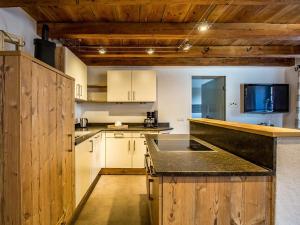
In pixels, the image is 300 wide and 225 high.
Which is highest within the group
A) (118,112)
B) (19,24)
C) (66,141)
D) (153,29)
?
(153,29)

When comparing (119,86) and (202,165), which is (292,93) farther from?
(202,165)

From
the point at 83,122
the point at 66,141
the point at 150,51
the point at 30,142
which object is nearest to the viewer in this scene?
the point at 30,142

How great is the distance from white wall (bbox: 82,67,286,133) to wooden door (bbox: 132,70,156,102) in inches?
18.1

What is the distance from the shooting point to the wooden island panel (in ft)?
4.91

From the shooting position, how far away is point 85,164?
325 cm

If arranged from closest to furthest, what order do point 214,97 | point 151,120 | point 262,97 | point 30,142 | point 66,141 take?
point 30,142 < point 66,141 < point 151,120 < point 262,97 < point 214,97

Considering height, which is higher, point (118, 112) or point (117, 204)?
point (118, 112)

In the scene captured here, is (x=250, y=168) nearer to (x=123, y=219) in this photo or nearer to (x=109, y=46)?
(x=123, y=219)

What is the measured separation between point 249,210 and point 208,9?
215 cm

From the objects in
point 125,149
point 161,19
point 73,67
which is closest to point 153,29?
point 161,19

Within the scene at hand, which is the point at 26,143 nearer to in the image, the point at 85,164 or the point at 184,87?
the point at 85,164

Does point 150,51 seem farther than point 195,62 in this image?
No

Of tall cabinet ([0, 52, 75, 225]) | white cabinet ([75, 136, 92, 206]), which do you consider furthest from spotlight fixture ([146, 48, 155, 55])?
tall cabinet ([0, 52, 75, 225])

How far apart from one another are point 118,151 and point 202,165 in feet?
10.4
